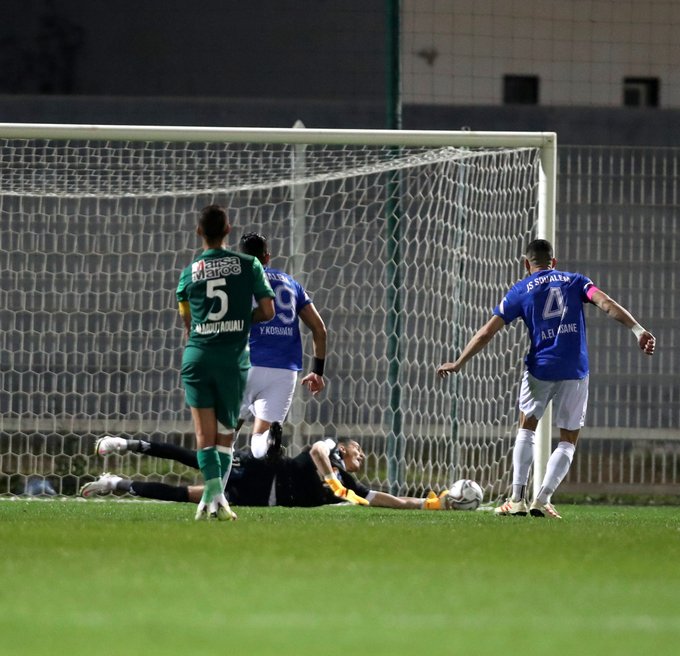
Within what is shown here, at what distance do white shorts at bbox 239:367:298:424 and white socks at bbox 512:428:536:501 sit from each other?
59.0 inches

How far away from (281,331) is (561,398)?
1853mm

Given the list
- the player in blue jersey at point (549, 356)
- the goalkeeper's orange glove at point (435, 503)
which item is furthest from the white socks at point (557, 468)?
the goalkeeper's orange glove at point (435, 503)

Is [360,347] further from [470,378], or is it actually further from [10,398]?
[10,398]

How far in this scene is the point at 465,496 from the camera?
32.0 feet

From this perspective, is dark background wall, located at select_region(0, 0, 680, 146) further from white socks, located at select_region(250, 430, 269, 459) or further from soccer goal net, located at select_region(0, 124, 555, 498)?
white socks, located at select_region(250, 430, 269, 459)

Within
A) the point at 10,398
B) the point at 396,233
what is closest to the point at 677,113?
the point at 396,233

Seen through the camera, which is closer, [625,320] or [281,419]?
[625,320]

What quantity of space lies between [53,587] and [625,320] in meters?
4.87

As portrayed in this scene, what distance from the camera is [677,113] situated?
47.8ft

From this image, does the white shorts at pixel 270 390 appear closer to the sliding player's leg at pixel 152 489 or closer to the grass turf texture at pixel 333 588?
the sliding player's leg at pixel 152 489

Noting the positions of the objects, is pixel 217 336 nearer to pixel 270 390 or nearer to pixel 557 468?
pixel 270 390

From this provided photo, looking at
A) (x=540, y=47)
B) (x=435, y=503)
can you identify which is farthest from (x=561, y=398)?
(x=540, y=47)

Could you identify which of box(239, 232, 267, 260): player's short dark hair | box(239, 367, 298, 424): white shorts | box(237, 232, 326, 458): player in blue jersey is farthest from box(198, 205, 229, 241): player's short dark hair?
box(239, 367, 298, 424): white shorts

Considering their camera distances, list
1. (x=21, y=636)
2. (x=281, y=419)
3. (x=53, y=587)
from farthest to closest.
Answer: (x=281, y=419)
(x=53, y=587)
(x=21, y=636)
